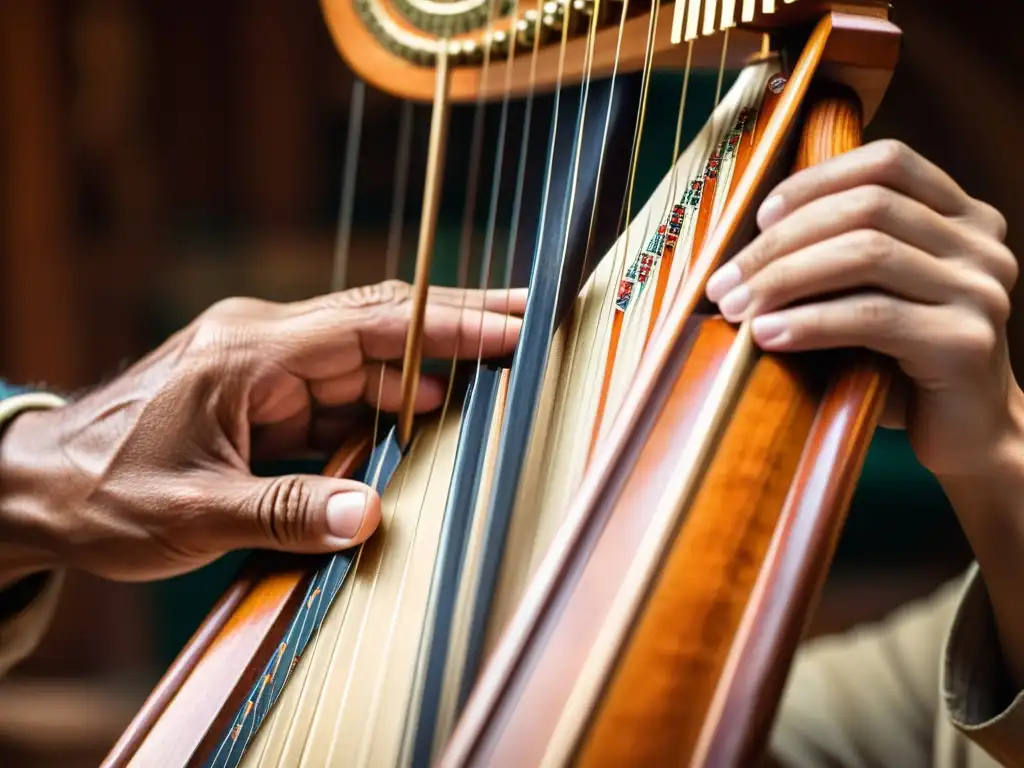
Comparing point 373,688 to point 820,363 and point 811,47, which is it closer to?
point 820,363

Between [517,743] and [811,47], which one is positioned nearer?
[517,743]

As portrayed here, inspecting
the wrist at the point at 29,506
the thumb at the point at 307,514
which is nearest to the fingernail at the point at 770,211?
the thumb at the point at 307,514

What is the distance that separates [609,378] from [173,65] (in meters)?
1.13

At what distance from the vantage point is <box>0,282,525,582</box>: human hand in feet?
1.82

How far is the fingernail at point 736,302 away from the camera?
0.37 metres

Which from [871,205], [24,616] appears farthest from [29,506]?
[871,205]

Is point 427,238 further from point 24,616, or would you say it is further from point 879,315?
point 24,616

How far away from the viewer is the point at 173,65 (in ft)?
4.25

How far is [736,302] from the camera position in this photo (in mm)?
372

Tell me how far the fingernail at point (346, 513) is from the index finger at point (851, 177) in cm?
25

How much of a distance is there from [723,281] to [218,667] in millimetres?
315

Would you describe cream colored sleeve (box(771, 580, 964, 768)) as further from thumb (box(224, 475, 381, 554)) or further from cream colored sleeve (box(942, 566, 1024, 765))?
thumb (box(224, 475, 381, 554))

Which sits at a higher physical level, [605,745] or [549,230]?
[549,230]

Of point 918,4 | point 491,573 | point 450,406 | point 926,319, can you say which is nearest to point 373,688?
point 491,573
